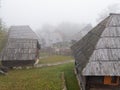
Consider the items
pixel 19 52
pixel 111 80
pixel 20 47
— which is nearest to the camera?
pixel 111 80

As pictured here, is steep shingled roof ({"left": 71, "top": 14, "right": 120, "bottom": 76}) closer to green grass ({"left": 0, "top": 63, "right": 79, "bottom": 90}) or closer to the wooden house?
the wooden house

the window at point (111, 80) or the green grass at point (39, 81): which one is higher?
the window at point (111, 80)

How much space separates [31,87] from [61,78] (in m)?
4.03

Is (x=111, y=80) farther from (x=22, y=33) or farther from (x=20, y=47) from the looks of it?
(x=22, y=33)

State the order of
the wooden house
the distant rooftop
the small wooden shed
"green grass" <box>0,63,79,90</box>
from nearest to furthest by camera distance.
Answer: the wooden house < "green grass" <box>0,63,79,90</box> < the small wooden shed < the distant rooftop

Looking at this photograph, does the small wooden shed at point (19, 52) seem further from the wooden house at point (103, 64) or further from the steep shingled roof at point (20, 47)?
the wooden house at point (103, 64)

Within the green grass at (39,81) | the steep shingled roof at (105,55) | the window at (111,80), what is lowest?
the green grass at (39,81)

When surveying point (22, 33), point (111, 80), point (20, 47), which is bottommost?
point (111, 80)

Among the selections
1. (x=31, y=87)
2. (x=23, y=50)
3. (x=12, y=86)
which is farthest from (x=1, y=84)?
(x=23, y=50)

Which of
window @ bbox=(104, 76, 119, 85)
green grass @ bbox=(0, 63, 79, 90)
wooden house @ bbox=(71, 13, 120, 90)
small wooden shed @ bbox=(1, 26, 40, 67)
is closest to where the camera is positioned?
wooden house @ bbox=(71, 13, 120, 90)

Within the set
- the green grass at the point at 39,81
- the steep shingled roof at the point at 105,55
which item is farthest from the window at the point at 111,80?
the green grass at the point at 39,81

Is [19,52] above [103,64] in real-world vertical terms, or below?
below

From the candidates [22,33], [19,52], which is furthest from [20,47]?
[22,33]

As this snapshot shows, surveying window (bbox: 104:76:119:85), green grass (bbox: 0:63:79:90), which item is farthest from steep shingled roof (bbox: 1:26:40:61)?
window (bbox: 104:76:119:85)
